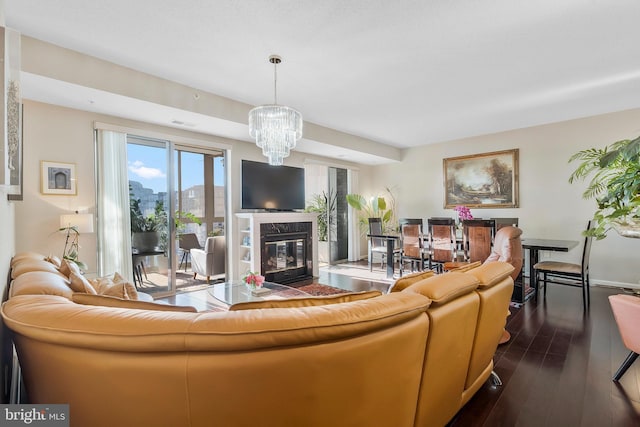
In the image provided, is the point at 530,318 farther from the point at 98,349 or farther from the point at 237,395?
the point at 98,349

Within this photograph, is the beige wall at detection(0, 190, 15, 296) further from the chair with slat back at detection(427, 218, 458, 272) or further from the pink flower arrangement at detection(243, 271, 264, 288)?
the chair with slat back at detection(427, 218, 458, 272)

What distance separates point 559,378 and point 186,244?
5.92 metres

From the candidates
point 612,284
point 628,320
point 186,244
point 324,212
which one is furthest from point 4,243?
point 612,284

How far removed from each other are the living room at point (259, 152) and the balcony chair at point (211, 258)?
0.28m

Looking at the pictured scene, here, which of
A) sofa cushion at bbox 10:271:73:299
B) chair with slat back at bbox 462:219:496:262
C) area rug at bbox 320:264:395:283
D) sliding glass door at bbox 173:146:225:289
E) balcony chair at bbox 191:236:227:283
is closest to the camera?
sofa cushion at bbox 10:271:73:299

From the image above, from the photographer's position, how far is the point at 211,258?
5.25m

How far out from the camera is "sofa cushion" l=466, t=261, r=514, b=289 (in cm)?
164

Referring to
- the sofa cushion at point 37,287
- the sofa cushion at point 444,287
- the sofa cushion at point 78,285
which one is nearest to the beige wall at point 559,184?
the sofa cushion at point 444,287

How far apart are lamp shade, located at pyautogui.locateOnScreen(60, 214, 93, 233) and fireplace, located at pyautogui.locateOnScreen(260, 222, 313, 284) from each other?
2.31 m

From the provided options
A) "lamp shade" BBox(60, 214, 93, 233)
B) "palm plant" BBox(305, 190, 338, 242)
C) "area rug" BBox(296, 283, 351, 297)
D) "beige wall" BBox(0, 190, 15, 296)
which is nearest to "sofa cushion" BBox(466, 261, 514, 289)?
"beige wall" BBox(0, 190, 15, 296)

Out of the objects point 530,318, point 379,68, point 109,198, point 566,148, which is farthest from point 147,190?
point 566,148

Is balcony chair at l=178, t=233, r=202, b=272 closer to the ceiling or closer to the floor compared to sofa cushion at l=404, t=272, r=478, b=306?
closer to the floor

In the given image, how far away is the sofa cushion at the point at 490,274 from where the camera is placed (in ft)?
5.37

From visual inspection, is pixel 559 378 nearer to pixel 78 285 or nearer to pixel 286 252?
pixel 78 285
